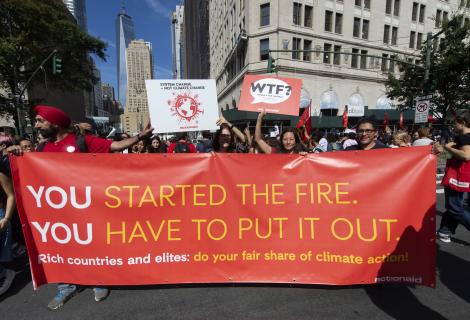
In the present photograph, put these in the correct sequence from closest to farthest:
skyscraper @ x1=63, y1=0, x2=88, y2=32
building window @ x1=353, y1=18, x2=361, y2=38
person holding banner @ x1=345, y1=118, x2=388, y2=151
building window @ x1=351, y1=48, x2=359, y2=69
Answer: person holding banner @ x1=345, y1=118, x2=388, y2=151
building window @ x1=353, y1=18, x2=361, y2=38
building window @ x1=351, y1=48, x2=359, y2=69
skyscraper @ x1=63, y1=0, x2=88, y2=32

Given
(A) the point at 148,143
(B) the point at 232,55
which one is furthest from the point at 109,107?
(A) the point at 148,143

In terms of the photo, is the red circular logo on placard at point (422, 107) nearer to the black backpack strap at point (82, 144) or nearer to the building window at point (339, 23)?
the black backpack strap at point (82, 144)

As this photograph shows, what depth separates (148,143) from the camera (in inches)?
256

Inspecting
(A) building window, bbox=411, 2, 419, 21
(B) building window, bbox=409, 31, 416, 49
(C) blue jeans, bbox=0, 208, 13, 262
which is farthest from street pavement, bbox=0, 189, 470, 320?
(A) building window, bbox=411, 2, 419, 21

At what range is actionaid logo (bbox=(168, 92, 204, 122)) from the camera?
370 centimetres

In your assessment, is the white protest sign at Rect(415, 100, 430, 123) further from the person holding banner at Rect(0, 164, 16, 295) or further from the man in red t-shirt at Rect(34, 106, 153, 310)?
the person holding banner at Rect(0, 164, 16, 295)

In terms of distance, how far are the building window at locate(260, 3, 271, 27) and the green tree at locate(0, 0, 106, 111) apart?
14274 millimetres

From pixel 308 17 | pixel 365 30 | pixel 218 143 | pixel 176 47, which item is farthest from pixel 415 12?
pixel 176 47

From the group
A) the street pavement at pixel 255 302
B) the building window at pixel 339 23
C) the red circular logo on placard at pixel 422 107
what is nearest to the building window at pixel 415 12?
the building window at pixel 339 23

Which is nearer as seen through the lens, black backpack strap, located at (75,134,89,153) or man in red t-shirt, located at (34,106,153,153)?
man in red t-shirt, located at (34,106,153,153)

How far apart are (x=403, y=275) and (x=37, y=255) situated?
3476 mm

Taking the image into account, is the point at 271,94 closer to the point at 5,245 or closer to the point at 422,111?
the point at 5,245

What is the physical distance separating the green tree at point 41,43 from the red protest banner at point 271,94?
19.3 meters

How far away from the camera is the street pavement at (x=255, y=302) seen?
8.37 ft
